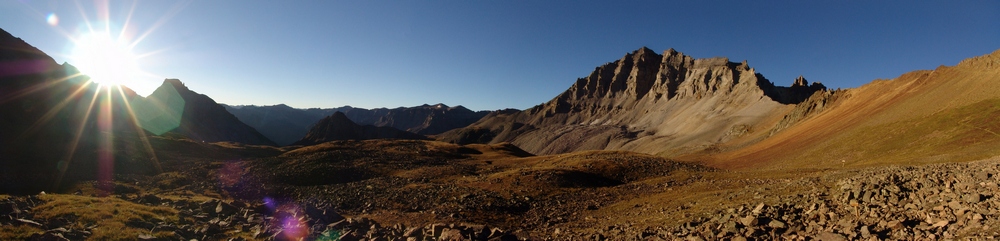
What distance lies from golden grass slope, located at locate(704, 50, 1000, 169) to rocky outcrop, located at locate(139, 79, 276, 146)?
18281 cm

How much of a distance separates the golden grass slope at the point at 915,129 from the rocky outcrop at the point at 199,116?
182814 mm

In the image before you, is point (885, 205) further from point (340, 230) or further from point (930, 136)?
point (930, 136)

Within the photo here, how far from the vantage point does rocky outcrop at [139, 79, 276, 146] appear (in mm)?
161500

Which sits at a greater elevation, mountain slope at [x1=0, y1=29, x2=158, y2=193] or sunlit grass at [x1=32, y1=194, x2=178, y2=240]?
mountain slope at [x1=0, y1=29, x2=158, y2=193]

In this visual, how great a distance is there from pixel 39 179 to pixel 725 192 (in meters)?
55.5

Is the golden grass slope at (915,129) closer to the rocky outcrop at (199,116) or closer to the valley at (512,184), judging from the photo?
the valley at (512,184)

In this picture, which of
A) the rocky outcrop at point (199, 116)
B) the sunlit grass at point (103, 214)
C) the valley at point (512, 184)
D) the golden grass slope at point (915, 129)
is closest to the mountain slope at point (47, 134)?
the valley at point (512, 184)

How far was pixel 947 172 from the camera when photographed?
49.2 ft

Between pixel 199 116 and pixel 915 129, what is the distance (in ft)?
719

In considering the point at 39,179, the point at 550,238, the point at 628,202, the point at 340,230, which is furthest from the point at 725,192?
the point at 39,179

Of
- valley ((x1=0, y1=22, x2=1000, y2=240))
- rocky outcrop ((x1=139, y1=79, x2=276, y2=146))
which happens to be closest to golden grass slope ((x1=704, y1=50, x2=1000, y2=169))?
valley ((x1=0, y1=22, x2=1000, y2=240))

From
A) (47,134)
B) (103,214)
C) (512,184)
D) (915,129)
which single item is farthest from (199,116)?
(915,129)

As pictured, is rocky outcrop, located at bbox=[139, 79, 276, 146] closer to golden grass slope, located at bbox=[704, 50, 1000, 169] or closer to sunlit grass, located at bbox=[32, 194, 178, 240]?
sunlit grass, located at bbox=[32, 194, 178, 240]

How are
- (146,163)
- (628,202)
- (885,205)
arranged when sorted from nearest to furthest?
(885,205) → (628,202) → (146,163)
